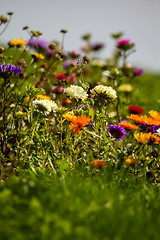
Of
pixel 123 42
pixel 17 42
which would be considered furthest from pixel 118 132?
pixel 123 42

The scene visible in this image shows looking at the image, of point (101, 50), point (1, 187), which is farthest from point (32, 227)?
point (101, 50)

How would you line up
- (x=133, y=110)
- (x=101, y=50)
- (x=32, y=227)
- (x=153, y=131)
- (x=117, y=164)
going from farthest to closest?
1. (x=101, y=50)
2. (x=133, y=110)
3. (x=153, y=131)
4. (x=117, y=164)
5. (x=32, y=227)

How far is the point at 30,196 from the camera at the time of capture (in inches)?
48.0

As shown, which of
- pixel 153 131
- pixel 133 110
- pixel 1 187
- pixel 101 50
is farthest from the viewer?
pixel 101 50

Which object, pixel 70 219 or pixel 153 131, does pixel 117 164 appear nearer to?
pixel 153 131

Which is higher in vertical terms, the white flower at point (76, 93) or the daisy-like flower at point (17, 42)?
the daisy-like flower at point (17, 42)

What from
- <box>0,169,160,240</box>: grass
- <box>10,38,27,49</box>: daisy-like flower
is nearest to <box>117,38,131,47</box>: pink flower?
<box>10,38,27,49</box>: daisy-like flower

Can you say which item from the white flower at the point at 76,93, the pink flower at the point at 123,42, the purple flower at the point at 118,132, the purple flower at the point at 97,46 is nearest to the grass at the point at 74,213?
the purple flower at the point at 118,132

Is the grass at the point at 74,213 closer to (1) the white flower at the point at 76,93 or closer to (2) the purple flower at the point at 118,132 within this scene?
(2) the purple flower at the point at 118,132

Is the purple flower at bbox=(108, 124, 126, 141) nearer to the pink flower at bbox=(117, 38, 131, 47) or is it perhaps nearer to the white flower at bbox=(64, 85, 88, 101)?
the white flower at bbox=(64, 85, 88, 101)

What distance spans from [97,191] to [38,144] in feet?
2.36

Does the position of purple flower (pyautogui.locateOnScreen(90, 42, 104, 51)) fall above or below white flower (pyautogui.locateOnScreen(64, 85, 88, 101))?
below

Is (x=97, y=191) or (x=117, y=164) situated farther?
(x=117, y=164)

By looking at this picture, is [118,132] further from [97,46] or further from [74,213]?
[97,46]
